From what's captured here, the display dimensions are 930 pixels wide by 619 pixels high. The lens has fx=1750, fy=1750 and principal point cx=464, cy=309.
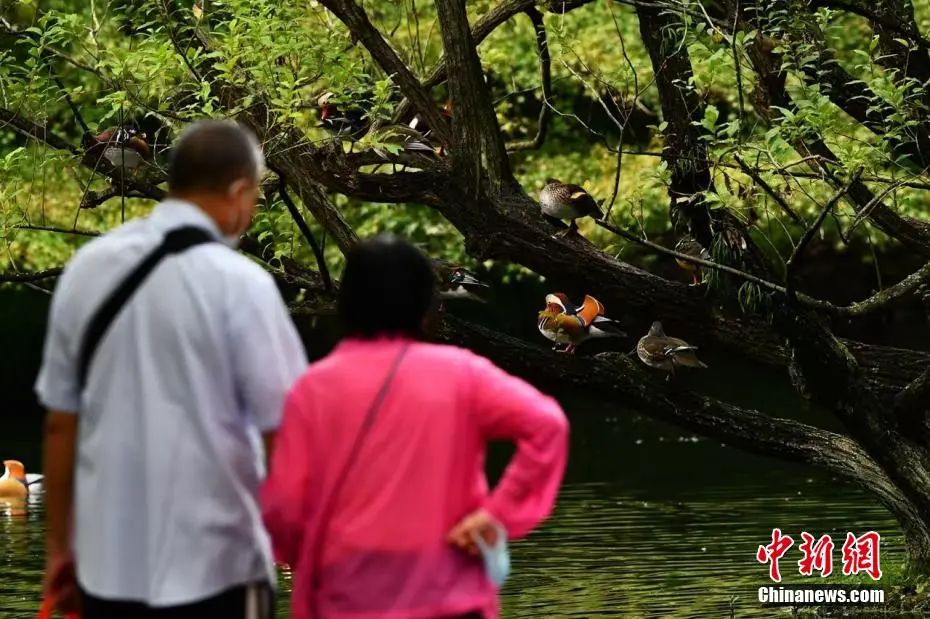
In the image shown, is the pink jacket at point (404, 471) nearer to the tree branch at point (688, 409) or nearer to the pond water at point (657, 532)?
the pond water at point (657, 532)

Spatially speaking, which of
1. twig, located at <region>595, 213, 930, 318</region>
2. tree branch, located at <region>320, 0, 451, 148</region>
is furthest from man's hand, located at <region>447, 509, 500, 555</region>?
tree branch, located at <region>320, 0, 451, 148</region>

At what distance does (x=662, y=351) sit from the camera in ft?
39.3

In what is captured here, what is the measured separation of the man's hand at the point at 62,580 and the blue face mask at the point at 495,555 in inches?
38.3

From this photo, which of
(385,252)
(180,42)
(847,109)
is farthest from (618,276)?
(385,252)

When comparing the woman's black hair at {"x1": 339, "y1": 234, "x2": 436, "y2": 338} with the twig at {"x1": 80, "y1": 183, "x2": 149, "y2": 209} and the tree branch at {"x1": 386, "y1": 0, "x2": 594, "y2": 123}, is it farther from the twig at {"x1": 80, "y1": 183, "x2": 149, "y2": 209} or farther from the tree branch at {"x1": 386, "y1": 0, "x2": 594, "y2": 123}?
the twig at {"x1": 80, "y1": 183, "x2": 149, "y2": 209}

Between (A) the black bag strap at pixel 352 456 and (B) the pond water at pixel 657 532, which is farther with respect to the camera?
(B) the pond water at pixel 657 532

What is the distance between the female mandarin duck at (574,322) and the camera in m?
12.1

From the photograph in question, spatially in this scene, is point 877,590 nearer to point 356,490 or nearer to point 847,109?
point 847,109

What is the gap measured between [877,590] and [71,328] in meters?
6.96

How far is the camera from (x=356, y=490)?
402 centimetres

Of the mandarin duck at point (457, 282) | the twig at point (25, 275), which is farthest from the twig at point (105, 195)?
the mandarin duck at point (457, 282)

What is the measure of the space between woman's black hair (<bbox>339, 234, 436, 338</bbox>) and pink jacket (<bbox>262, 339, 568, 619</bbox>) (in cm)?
9

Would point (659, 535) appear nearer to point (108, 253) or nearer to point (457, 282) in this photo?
point (457, 282)

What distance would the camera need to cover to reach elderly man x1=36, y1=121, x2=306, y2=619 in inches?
155
